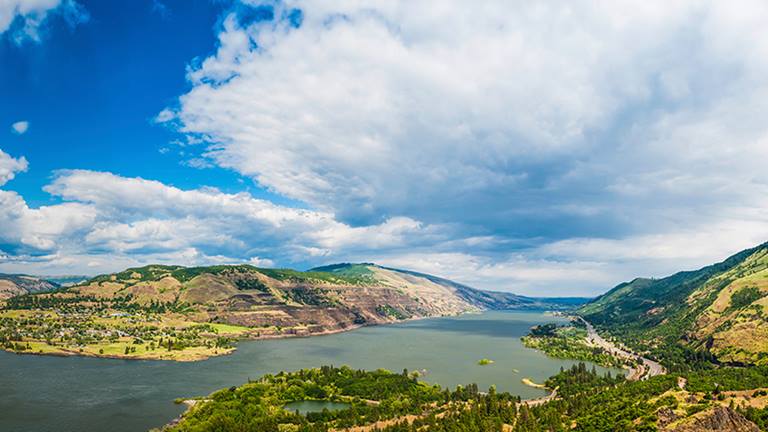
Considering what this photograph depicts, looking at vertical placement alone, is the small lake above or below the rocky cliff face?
below

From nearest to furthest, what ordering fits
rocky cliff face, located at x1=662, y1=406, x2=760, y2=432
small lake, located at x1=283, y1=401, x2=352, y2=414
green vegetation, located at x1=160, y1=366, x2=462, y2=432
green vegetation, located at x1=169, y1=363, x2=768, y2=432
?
rocky cliff face, located at x1=662, y1=406, x2=760, y2=432
green vegetation, located at x1=169, y1=363, x2=768, y2=432
green vegetation, located at x1=160, y1=366, x2=462, y2=432
small lake, located at x1=283, y1=401, x2=352, y2=414

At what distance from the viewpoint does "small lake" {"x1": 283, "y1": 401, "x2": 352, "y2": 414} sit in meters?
136

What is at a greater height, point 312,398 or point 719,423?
point 719,423

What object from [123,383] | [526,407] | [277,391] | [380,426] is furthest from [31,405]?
[526,407]

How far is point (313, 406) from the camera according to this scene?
464 feet

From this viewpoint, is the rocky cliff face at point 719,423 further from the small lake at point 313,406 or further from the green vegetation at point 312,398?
the small lake at point 313,406

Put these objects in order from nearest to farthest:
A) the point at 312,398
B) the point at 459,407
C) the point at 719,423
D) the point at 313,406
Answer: the point at 719,423 → the point at 459,407 → the point at 313,406 → the point at 312,398

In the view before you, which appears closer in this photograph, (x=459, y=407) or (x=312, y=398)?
(x=459, y=407)

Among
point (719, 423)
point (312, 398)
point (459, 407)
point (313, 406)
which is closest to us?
point (719, 423)

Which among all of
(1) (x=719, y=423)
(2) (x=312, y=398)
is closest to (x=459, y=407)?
(2) (x=312, y=398)

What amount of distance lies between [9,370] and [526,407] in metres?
198

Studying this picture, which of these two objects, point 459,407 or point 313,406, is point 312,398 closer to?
point 313,406

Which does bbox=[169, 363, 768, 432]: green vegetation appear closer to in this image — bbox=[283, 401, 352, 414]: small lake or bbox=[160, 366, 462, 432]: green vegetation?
bbox=[160, 366, 462, 432]: green vegetation

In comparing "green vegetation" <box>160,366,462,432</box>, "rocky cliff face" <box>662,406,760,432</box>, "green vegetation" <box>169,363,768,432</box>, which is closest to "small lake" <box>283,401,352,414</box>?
"green vegetation" <box>160,366,462,432</box>
